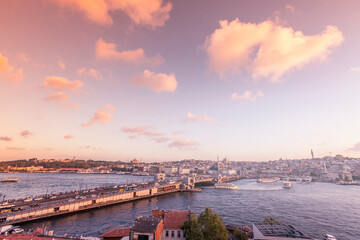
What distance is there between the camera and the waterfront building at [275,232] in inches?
788

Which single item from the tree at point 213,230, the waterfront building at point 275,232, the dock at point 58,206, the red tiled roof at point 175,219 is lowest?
the dock at point 58,206

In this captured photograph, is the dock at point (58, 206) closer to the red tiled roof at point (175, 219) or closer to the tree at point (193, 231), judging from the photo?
the red tiled roof at point (175, 219)

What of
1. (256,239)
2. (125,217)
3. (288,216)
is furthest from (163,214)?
(288,216)

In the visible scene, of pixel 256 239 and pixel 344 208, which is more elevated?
pixel 256 239

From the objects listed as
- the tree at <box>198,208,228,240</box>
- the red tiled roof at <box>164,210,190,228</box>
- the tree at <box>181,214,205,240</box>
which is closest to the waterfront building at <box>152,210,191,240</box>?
the red tiled roof at <box>164,210,190,228</box>

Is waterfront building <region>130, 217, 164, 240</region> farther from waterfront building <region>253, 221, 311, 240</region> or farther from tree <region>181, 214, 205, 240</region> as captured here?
waterfront building <region>253, 221, 311, 240</region>

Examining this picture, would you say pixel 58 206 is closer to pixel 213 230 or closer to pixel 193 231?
pixel 193 231

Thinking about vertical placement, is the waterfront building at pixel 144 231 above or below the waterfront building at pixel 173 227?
above

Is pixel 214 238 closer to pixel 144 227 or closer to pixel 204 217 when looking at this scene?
pixel 204 217

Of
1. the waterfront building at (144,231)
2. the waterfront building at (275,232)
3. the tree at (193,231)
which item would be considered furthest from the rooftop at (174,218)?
the waterfront building at (275,232)

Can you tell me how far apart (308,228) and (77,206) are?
1917 inches

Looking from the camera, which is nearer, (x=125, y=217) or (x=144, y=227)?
(x=144, y=227)

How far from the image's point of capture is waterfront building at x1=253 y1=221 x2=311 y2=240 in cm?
2002

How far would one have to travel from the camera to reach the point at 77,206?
44.2 m
